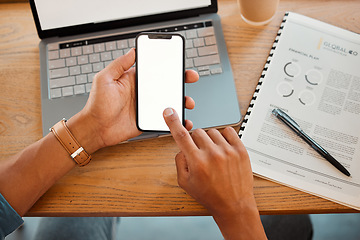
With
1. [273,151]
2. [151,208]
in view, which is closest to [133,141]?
[151,208]

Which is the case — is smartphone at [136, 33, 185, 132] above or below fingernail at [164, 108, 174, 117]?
above

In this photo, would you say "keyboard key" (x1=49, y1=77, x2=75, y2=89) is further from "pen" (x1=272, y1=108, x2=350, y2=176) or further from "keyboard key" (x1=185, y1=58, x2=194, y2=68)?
"pen" (x1=272, y1=108, x2=350, y2=176)

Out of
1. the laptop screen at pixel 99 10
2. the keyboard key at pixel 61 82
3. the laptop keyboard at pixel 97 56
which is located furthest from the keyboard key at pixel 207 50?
the keyboard key at pixel 61 82

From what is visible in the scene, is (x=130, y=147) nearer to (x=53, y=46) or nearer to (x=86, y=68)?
(x=86, y=68)

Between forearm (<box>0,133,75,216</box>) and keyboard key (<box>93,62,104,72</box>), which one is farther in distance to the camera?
keyboard key (<box>93,62,104,72</box>)

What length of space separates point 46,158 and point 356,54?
754 mm

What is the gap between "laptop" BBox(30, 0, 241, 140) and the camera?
744 millimetres

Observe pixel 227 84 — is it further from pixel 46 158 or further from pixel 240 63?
pixel 46 158

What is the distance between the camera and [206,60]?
2.49ft

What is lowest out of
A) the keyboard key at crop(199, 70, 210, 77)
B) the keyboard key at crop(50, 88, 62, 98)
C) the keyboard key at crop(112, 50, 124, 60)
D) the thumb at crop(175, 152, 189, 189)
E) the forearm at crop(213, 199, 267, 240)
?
the forearm at crop(213, 199, 267, 240)

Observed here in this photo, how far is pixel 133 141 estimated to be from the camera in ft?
2.40

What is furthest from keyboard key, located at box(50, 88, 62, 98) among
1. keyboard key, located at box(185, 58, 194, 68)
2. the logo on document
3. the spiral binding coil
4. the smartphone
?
the logo on document

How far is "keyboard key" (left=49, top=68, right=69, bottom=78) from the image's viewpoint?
0.77 metres

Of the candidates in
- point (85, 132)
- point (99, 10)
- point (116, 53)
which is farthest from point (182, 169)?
point (99, 10)
